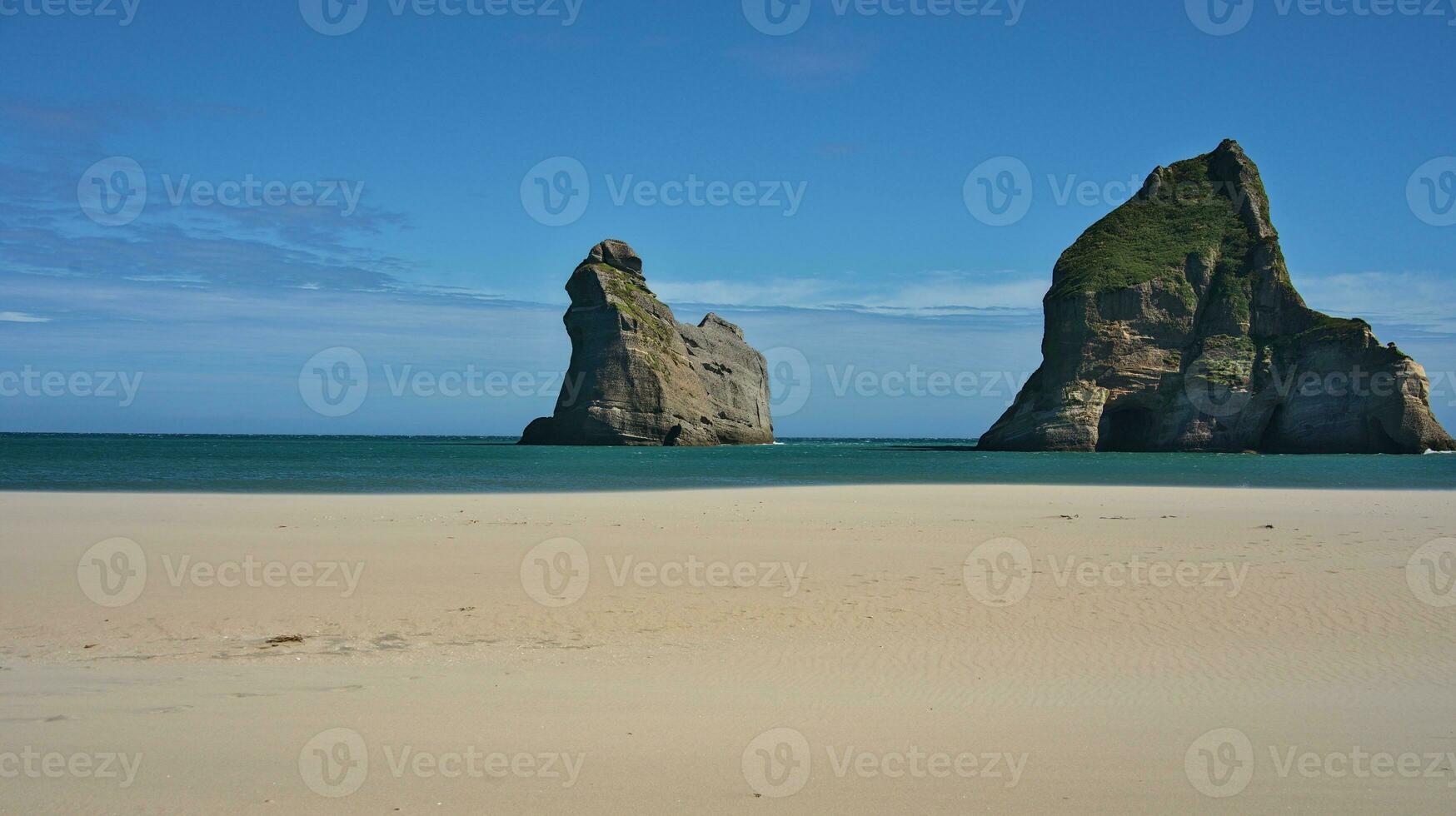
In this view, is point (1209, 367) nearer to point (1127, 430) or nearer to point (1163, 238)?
point (1127, 430)

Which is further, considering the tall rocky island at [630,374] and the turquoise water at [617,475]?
the tall rocky island at [630,374]

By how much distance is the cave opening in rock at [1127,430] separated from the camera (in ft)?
275

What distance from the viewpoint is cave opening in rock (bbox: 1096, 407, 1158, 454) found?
8369 centimetres

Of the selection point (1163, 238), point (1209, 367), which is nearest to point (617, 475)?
point (1209, 367)

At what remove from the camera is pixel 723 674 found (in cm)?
836

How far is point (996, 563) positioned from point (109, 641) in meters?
11.0

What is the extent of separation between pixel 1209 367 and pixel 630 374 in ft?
166

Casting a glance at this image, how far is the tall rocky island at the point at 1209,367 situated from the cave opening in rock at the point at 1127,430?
12cm

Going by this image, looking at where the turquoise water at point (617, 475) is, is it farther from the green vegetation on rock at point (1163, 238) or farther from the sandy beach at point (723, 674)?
the green vegetation on rock at point (1163, 238)

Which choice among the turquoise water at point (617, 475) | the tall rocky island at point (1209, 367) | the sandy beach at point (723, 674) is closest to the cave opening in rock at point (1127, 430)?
the tall rocky island at point (1209, 367)

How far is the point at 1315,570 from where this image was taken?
13656mm

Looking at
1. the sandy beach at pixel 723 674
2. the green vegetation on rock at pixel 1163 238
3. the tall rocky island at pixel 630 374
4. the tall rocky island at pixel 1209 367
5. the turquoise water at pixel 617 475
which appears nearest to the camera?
the sandy beach at pixel 723 674

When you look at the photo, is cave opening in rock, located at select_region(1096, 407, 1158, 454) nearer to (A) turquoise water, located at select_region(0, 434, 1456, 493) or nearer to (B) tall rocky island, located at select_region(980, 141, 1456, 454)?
(B) tall rocky island, located at select_region(980, 141, 1456, 454)

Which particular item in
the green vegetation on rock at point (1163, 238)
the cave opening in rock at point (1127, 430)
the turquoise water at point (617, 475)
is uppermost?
the green vegetation on rock at point (1163, 238)
